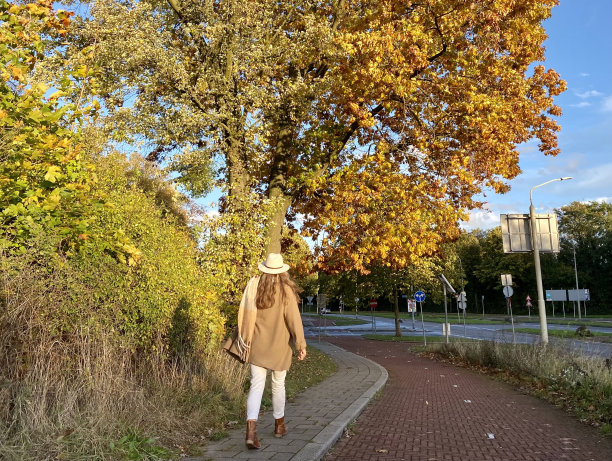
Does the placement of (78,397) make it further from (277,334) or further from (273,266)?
(273,266)

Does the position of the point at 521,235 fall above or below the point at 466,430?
above

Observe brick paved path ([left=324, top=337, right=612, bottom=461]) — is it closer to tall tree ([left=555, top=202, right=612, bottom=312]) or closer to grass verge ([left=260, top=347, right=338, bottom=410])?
grass verge ([left=260, top=347, right=338, bottom=410])

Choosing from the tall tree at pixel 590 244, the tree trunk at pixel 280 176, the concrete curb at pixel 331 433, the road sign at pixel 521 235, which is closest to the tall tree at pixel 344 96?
the tree trunk at pixel 280 176

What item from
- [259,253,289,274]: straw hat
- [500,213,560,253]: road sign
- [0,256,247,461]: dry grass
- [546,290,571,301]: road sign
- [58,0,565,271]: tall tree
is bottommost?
[0,256,247,461]: dry grass

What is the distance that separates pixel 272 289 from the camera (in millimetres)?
5246

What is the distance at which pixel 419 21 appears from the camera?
1168cm

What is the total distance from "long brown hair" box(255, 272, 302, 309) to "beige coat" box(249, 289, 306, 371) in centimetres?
4

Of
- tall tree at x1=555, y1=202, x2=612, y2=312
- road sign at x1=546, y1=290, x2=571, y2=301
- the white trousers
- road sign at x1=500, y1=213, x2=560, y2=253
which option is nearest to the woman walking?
the white trousers

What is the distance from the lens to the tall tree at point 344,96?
1101 cm

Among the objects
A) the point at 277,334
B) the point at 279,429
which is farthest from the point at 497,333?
the point at 277,334

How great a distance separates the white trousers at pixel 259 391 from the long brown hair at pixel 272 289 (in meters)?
0.67

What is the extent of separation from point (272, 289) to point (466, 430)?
3.30m

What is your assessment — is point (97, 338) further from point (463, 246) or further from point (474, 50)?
point (463, 246)

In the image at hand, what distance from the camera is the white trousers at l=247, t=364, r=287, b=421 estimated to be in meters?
4.92
